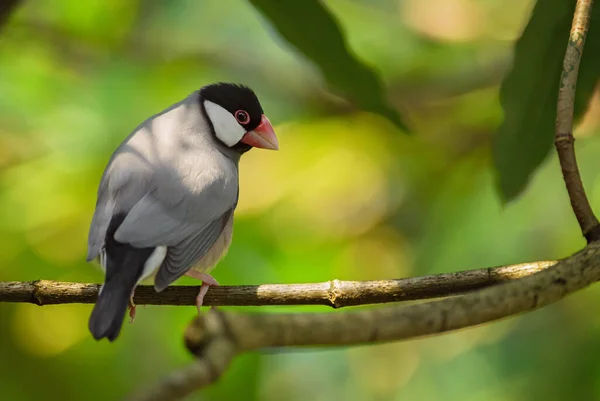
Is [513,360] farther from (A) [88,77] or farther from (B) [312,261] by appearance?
(A) [88,77]

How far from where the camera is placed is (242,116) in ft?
7.53

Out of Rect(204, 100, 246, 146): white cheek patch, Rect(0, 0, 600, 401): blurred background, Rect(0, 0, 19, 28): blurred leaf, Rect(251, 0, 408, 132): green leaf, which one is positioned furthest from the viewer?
Rect(0, 0, 600, 401): blurred background

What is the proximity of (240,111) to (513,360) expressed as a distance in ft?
3.67

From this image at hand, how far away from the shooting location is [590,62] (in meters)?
1.48

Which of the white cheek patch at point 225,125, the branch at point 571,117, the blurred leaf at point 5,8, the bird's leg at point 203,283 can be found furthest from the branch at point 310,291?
the blurred leaf at point 5,8

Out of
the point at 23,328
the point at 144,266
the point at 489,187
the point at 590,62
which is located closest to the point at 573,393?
the point at 489,187

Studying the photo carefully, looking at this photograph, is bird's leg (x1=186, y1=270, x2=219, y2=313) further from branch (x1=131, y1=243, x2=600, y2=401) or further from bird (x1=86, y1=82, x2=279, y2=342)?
branch (x1=131, y1=243, x2=600, y2=401)

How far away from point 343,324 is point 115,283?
891 mm

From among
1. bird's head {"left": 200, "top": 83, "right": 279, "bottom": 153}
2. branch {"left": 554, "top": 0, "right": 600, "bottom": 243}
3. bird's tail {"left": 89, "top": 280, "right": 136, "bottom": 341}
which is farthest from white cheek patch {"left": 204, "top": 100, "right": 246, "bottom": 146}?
branch {"left": 554, "top": 0, "right": 600, "bottom": 243}

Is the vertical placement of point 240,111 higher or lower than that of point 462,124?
higher

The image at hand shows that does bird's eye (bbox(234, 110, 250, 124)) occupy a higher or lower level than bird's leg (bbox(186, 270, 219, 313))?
higher

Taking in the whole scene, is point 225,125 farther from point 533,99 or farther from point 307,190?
point 533,99

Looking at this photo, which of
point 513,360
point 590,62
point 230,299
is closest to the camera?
point 590,62

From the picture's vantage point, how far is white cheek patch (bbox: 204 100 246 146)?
7.39ft
